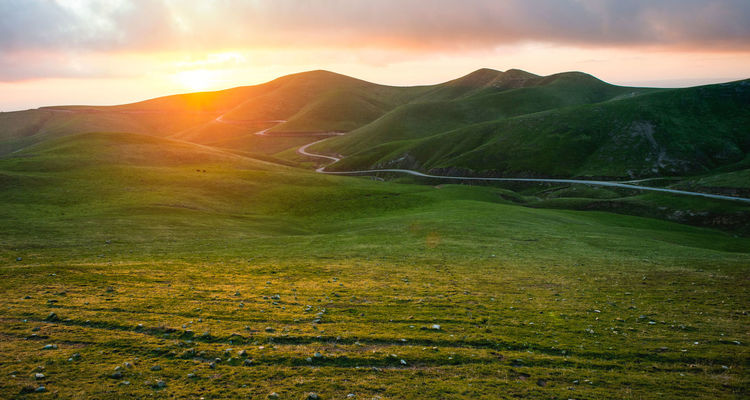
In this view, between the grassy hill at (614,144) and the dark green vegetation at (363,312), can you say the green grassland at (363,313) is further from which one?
the grassy hill at (614,144)

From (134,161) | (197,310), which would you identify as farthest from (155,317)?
(134,161)

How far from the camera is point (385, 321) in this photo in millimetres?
19078

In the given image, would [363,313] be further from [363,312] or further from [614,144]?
[614,144]

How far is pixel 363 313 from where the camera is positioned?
20.0 metres

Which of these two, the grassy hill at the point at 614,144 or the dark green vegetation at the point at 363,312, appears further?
the grassy hill at the point at 614,144

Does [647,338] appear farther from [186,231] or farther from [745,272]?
[186,231]

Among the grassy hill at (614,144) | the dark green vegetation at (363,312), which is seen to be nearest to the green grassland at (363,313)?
the dark green vegetation at (363,312)

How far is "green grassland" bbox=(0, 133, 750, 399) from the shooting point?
44.7 ft

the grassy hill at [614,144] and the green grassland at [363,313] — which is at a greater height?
the grassy hill at [614,144]

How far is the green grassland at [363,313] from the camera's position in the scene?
13609mm

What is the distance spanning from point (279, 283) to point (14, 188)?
6694 centimetres

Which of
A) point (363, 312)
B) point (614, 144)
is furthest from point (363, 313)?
point (614, 144)

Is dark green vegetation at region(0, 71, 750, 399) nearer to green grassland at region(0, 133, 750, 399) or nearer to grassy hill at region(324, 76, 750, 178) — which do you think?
green grassland at region(0, 133, 750, 399)

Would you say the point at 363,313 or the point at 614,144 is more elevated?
the point at 614,144
